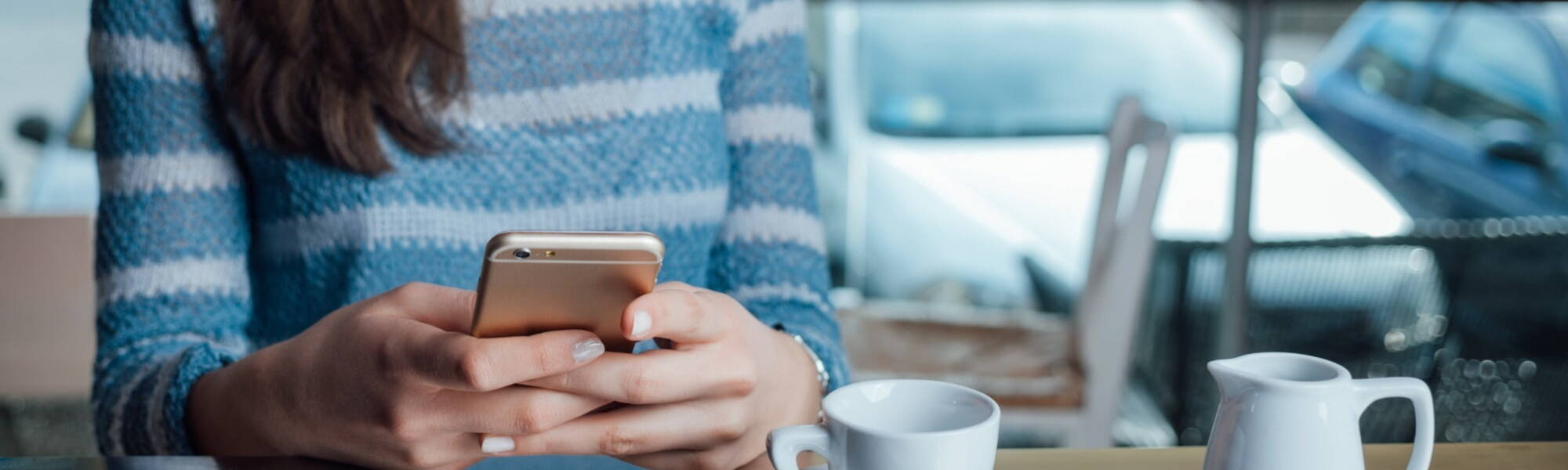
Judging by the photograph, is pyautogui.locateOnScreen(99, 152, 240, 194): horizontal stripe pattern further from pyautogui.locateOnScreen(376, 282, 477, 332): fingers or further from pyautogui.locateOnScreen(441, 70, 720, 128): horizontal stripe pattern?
pyautogui.locateOnScreen(376, 282, 477, 332): fingers

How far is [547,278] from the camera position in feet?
1.46

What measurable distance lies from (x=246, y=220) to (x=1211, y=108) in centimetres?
207

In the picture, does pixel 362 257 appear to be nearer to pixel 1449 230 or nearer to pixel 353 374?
pixel 353 374

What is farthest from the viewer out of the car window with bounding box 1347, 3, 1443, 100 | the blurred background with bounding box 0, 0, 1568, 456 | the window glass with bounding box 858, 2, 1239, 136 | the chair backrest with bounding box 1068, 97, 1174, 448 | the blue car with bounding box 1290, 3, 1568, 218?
the window glass with bounding box 858, 2, 1239, 136

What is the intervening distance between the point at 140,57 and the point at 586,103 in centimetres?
28

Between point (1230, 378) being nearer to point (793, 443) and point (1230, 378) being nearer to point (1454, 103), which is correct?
point (793, 443)

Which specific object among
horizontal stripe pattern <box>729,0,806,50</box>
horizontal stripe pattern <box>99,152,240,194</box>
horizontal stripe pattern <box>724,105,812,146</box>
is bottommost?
horizontal stripe pattern <box>99,152,240,194</box>

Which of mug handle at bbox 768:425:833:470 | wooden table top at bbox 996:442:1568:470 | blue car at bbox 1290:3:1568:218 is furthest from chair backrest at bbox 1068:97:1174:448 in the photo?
mug handle at bbox 768:425:833:470

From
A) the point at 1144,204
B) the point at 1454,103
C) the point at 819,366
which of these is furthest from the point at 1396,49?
the point at 819,366

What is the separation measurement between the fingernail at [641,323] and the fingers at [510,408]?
0.07 meters

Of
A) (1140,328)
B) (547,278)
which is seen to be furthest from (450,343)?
(1140,328)

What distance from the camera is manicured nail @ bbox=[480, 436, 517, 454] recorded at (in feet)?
1.79

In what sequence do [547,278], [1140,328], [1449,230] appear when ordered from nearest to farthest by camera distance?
[547,278] < [1449,230] < [1140,328]

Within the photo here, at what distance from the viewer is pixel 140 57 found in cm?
70
